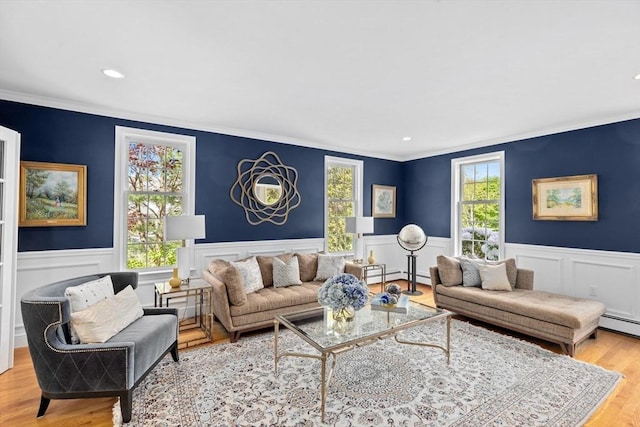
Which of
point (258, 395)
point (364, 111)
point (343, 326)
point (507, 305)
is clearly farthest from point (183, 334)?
point (507, 305)

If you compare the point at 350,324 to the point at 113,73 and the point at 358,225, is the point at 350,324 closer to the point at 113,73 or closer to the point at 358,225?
the point at 358,225

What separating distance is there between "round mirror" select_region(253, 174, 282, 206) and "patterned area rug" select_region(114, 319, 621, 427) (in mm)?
2135

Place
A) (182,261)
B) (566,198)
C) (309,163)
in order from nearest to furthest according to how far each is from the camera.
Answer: (182,261) < (566,198) < (309,163)

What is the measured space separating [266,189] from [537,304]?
3660mm

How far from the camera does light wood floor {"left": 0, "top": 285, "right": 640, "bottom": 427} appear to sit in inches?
81.0

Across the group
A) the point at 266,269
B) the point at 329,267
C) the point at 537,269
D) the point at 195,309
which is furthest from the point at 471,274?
the point at 195,309

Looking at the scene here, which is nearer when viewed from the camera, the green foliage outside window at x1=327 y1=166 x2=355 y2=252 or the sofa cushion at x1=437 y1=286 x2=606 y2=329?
the sofa cushion at x1=437 y1=286 x2=606 y2=329

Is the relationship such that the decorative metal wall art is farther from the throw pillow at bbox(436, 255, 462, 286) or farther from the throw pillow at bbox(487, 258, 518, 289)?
the throw pillow at bbox(487, 258, 518, 289)

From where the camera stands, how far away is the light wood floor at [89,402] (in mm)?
2057

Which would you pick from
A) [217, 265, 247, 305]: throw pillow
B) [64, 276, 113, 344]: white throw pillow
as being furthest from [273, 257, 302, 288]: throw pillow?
[64, 276, 113, 344]: white throw pillow

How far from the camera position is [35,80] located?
2756 mm

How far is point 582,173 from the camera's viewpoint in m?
3.95

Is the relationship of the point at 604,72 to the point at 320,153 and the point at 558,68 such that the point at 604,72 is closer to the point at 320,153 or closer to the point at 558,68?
the point at 558,68

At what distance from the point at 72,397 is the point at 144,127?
2.89m
